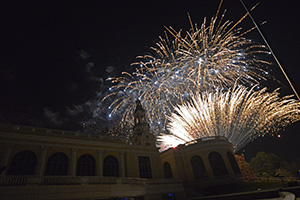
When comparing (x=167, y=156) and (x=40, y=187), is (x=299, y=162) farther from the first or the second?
(x=40, y=187)

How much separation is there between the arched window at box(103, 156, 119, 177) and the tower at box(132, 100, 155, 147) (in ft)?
26.1

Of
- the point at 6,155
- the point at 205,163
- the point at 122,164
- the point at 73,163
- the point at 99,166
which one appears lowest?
the point at 205,163

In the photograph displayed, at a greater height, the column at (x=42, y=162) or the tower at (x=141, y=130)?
the tower at (x=141, y=130)

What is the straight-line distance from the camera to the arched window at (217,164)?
1020 inches

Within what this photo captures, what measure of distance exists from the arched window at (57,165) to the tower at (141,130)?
13.8m

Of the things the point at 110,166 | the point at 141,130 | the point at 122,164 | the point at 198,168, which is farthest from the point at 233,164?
the point at 110,166

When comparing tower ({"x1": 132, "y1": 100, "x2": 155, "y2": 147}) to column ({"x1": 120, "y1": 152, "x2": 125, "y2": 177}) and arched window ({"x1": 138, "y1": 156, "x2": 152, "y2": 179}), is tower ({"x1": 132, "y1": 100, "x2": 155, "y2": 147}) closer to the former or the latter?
arched window ({"x1": 138, "y1": 156, "x2": 152, "y2": 179})

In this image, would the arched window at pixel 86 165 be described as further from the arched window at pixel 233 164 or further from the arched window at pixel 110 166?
the arched window at pixel 233 164

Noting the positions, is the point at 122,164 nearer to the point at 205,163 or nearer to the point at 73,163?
the point at 73,163

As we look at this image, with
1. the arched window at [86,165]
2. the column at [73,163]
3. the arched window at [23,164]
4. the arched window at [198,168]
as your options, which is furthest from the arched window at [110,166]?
the arched window at [198,168]

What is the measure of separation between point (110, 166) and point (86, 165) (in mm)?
3364

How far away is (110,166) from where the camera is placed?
75.2 feet

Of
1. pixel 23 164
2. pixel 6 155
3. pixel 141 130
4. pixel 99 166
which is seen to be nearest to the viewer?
pixel 6 155

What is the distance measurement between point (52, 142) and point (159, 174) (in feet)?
54.6
